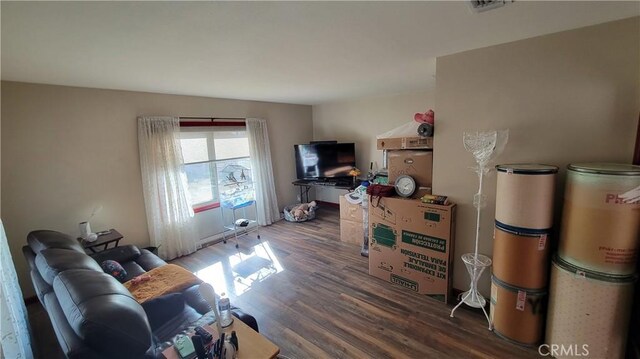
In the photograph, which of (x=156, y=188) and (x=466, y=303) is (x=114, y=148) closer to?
(x=156, y=188)

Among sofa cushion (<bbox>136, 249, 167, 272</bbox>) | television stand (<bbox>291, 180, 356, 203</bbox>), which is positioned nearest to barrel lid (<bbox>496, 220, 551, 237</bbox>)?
television stand (<bbox>291, 180, 356, 203</bbox>)

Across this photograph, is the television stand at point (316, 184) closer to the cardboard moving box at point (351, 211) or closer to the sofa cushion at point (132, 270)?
the cardboard moving box at point (351, 211)

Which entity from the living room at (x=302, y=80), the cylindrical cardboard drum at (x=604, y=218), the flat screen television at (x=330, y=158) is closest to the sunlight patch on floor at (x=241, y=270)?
the living room at (x=302, y=80)

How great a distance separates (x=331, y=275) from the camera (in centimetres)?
290

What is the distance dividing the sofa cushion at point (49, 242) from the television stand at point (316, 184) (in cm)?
335

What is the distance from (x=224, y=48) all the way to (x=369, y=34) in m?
1.02

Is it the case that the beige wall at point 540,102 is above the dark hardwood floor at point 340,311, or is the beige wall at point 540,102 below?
above

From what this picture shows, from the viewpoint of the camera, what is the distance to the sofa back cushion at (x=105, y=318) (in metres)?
0.97

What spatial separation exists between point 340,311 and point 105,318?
1.80 meters

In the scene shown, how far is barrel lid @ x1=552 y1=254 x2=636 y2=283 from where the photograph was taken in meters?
1.48

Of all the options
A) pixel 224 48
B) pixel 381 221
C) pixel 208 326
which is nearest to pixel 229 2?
pixel 224 48

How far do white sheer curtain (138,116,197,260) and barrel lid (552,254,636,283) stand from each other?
4.00m

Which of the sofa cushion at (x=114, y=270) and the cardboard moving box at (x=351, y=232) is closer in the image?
the sofa cushion at (x=114, y=270)

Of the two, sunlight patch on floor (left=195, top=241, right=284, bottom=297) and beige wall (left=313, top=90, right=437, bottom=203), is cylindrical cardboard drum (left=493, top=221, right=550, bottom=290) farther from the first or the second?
beige wall (left=313, top=90, right=437, bottom=203)
